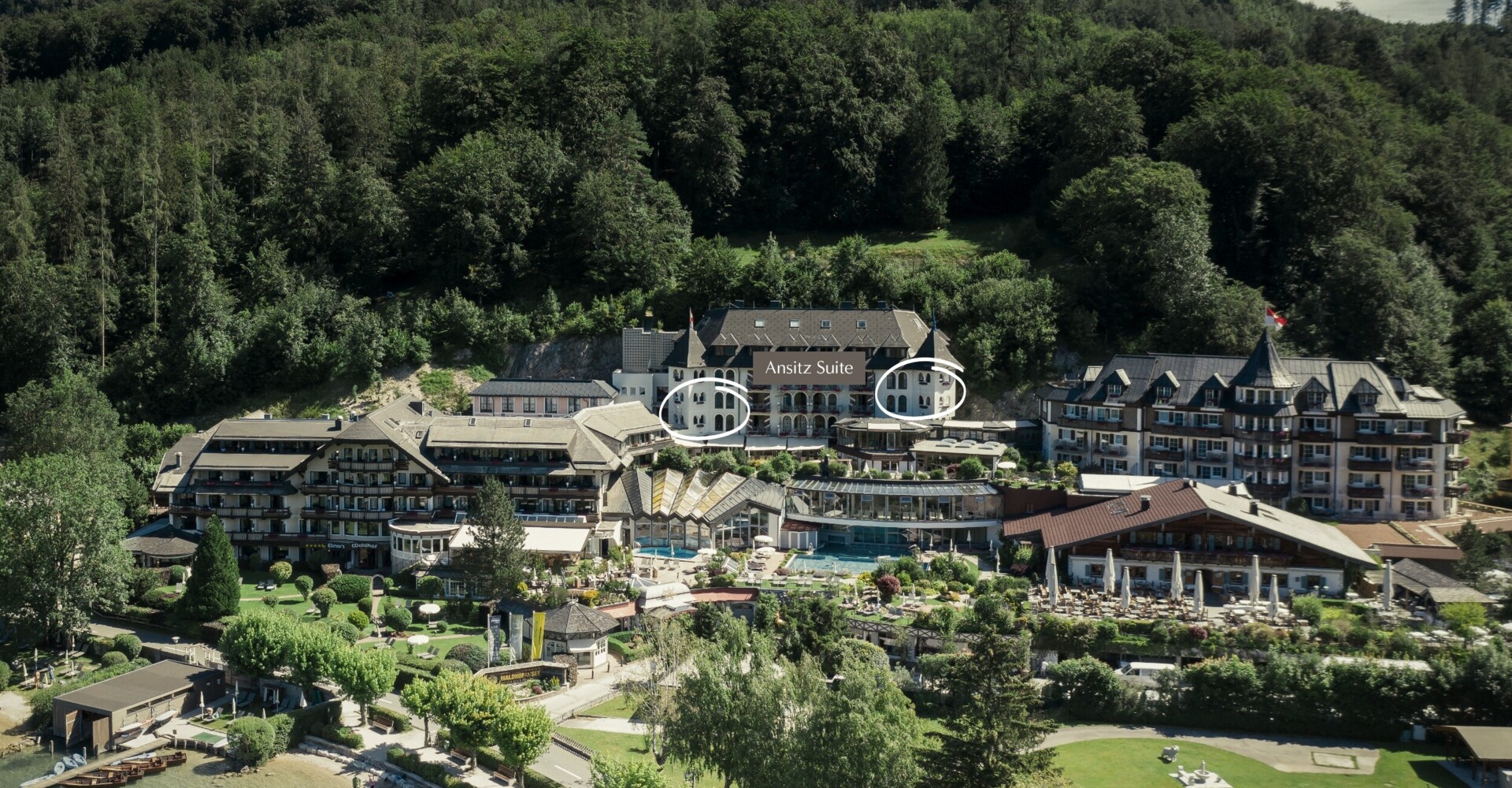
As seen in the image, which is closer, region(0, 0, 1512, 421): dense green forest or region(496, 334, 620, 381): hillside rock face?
region(0, 0, 1512, 421): dense green forest

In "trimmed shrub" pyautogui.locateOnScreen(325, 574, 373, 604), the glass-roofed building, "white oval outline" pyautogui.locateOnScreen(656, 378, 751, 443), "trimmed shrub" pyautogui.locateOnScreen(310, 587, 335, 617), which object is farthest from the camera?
"white oval outline" pyautogui.locateOnScreen(656, 378, 751, 443)

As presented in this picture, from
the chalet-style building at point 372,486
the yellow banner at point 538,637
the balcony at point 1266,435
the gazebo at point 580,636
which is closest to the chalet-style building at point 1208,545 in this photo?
the balcony at point 1266,435

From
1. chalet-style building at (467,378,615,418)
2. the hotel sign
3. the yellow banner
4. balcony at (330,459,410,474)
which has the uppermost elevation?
the hotel sign

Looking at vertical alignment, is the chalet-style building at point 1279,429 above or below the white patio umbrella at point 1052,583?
above

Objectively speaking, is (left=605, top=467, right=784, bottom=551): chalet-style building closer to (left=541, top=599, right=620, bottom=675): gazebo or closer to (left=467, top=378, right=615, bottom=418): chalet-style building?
(left=467, top=378, right=615, bottom=418): chalet-style building

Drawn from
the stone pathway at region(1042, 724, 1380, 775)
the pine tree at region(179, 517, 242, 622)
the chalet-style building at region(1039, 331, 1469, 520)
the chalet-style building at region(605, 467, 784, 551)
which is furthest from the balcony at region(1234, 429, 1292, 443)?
the pine tree at region(179, 517, 242, 622)

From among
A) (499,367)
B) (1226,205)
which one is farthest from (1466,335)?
(499,367)

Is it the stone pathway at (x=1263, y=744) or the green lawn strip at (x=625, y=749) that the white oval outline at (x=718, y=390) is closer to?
the green lawn strip at (x=625, y=749)
